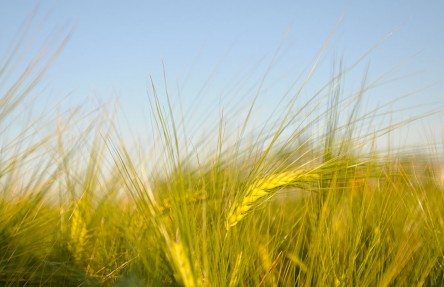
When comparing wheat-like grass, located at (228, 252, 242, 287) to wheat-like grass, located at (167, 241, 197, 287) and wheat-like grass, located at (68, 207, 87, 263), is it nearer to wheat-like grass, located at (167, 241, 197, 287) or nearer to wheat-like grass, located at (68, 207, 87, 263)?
wheat-like grass, located at (167, 241, 197, 287)

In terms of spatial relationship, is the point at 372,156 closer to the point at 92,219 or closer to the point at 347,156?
the point at 347,156

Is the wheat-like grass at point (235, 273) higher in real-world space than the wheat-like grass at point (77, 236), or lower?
lower

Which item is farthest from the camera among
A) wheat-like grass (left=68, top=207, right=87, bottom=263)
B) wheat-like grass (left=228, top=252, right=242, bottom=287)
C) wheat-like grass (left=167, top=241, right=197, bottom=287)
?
wheat-like grass (left=68, top=207, right=87, bottom=263)

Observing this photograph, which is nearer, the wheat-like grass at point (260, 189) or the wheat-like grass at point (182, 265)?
the wheat-like grass at point (182, 265)

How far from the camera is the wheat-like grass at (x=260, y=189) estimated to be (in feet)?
3.82

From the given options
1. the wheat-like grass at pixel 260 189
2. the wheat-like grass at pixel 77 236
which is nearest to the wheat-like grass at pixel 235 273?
the wheat-like grass at pixel 260 189

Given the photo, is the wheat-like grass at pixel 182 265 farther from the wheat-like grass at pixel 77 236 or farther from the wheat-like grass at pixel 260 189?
the wheat-like grass at pixel 77 236

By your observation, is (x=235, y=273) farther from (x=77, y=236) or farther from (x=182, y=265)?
(x=77, y=236)

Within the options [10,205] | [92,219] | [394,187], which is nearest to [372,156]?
[394,187]

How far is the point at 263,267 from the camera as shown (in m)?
1.32

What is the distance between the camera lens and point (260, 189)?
120cm

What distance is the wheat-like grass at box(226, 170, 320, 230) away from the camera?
1.16 m

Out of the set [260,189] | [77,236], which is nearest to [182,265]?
[260,189]

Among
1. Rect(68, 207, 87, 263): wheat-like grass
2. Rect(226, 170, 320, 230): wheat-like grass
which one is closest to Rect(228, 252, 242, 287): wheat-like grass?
Rect(226, 170, 320, 230): wheat-like grass
